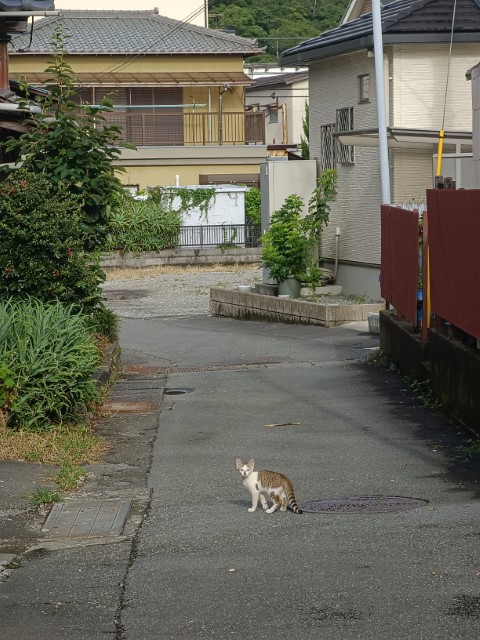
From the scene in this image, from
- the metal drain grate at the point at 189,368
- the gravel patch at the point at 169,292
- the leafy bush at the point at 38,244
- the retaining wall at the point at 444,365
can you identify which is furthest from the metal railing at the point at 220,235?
the leafy bush at the point at 38,244

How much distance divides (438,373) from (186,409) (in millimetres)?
2928

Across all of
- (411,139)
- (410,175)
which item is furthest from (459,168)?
(410,175)

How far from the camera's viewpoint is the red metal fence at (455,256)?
32.3 feet

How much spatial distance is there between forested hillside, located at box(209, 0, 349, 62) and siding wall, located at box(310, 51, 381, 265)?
44.1 meters

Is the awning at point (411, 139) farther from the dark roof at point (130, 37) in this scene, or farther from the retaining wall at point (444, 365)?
the dark roof at point (130, 37)

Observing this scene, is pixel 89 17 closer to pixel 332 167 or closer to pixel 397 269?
pixel 332 167

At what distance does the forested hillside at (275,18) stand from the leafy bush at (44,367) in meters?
60.5

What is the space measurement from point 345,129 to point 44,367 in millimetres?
16047

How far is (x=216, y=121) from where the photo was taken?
44.5 meters

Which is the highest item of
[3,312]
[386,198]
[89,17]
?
[89,17]

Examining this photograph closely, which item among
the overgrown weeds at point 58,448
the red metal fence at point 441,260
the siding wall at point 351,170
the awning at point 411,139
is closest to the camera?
the overgrown weeds at point 58,448

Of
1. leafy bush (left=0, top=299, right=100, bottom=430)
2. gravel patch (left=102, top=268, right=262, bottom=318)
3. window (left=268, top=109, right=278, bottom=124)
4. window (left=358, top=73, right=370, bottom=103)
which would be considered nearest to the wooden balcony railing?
gravel patch (left=102, top=268, right=262, bottom=318)

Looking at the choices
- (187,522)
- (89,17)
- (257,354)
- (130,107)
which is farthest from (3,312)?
(89,17)

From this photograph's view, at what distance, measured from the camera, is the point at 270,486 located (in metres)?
7.19
